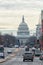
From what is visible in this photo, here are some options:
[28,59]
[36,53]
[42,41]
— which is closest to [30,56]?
[28,59]

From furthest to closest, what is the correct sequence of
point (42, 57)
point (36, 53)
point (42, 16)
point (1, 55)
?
point (42, 16) → point (36, 53) → point (1, 55) → point (42, 57)

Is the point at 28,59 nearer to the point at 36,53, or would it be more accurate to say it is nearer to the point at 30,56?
the point at 30,56

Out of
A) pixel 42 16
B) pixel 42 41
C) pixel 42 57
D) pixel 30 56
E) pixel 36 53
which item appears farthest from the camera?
pixel 42 16

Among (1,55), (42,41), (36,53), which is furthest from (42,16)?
(1,55)

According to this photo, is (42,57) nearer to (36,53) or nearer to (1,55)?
(1,55)

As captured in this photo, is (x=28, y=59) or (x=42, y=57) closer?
(x=28, y=59)

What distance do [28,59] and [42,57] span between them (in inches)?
246

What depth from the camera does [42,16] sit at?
5497 inches

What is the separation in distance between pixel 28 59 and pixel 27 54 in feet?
2.50

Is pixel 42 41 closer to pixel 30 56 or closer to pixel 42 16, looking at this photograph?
pixel 42 16

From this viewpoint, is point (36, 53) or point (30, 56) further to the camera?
point (36, 53)

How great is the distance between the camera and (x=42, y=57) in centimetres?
5625

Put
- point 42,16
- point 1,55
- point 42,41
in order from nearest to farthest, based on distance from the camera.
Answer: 1. point 1,55
2. point 42,41
3. point 42,16

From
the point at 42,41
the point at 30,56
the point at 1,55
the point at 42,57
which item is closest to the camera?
the point at 30,56
